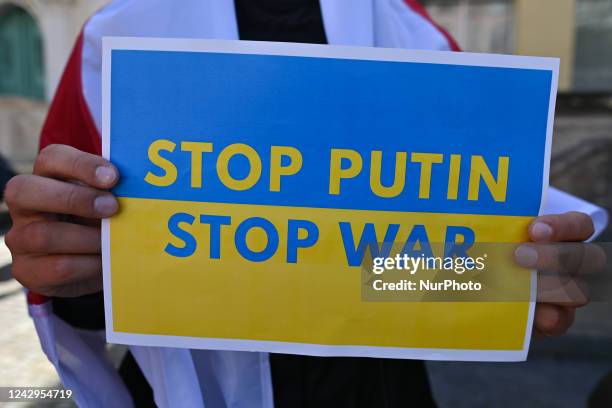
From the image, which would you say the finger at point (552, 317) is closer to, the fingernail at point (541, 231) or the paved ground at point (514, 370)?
the fingernail at point (541, 231)

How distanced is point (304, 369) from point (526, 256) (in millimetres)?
496

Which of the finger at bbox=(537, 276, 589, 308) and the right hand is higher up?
the right hand

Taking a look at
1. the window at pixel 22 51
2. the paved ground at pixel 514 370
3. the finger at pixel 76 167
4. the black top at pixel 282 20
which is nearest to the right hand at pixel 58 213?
the finger at pixel 76 167

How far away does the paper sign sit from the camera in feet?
2.57

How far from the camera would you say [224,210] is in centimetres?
79

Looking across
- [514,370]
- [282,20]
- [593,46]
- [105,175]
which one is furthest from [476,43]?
[105,175]

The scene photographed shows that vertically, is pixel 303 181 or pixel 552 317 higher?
pixel 303 181

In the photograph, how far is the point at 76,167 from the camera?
74 cm

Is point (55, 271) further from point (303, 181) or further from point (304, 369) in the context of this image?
point (304, 369)

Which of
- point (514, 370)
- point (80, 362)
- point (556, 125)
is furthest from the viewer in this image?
point (556, 125)

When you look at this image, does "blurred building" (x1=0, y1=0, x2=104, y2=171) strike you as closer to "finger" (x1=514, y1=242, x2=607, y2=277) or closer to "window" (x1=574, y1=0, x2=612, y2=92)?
"window" (x1=574, y1=0, x2=612, y2=92)

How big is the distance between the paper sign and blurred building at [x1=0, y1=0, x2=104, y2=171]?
8.25 metres

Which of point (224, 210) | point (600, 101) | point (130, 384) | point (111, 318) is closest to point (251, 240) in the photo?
point (224, 210)

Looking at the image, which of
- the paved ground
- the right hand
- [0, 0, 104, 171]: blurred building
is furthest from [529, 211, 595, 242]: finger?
[0, 0, 104, 171]: blurred building
